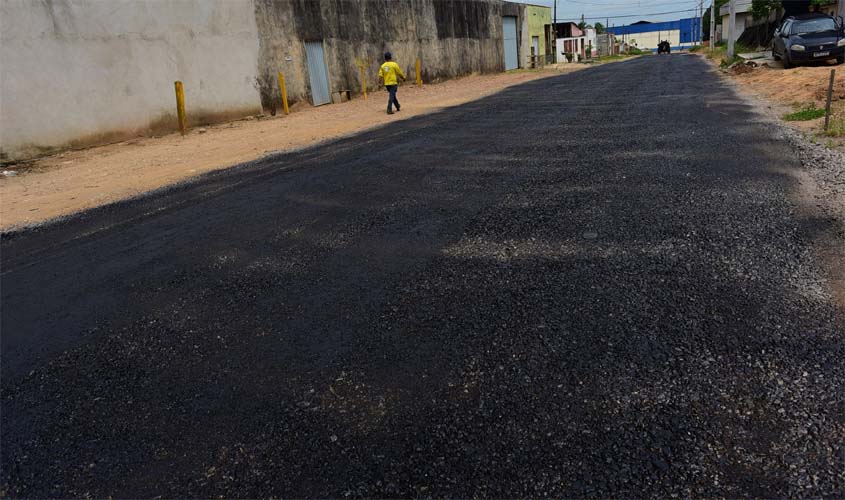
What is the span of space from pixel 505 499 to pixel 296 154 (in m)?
8.96

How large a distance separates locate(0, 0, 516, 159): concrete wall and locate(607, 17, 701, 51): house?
290 feet

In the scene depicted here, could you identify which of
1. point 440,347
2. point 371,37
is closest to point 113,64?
point 371,37

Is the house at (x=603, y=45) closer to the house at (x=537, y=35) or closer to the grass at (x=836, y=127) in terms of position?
the house at (x=537, y=35)

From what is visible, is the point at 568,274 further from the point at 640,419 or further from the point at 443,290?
the point at 640,419

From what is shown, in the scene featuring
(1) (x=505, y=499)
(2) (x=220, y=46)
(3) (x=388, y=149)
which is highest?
(2) (x=220, y=46)

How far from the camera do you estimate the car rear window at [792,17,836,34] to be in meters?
19.1

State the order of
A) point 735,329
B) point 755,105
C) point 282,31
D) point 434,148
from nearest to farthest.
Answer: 1. point 735,329
2. point 434,148
3. point 755,105
4. point 282,31

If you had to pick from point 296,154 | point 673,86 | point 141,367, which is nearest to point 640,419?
point 141,367

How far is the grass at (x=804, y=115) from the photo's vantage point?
993 cm

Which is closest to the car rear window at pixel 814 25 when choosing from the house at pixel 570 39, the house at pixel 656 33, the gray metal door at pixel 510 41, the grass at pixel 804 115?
the grass at pixel 804 115

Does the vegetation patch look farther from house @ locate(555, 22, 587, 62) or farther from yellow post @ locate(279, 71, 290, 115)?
house @ locate(555, 22, 587, 62)

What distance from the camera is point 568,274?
404cm

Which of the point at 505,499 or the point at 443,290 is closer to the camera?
the point at 505,499

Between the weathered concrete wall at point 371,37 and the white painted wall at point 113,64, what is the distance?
1.04 metres
